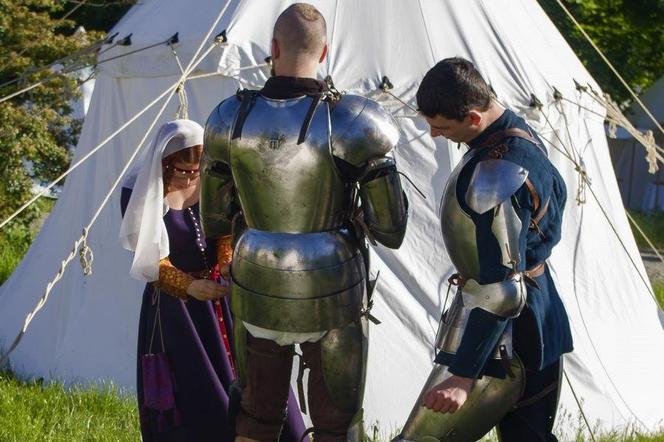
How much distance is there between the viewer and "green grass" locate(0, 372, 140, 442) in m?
4.37

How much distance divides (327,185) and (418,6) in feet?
6.90

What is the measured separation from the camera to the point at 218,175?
127 inches

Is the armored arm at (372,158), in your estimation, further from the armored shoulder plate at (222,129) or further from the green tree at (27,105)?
the green tree at (27,105)

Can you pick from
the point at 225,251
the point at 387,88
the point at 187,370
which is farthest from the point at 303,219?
the point at 387,88

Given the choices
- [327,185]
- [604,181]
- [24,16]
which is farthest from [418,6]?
[24,16]

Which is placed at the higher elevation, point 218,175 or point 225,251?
point 218,175

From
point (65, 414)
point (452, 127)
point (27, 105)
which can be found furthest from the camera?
point (27, 105)

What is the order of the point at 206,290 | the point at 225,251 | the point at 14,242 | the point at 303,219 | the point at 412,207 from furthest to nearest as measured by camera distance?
the point at 14,242 → the point at 412,207 → the point at 225,251 → the point at 206,290 → the point at 303,219

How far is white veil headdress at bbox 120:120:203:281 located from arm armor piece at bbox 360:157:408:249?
0.72 meters

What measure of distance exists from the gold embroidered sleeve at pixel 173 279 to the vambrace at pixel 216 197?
19 cm

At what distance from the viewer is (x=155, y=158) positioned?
350cm

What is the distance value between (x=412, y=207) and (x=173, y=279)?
1.52m

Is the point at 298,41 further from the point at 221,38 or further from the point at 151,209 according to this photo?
the point at 221,38

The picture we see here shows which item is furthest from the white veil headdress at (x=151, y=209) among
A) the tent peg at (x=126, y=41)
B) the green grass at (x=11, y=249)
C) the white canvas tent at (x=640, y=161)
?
the white canvas tent at (x=640, y=161)
